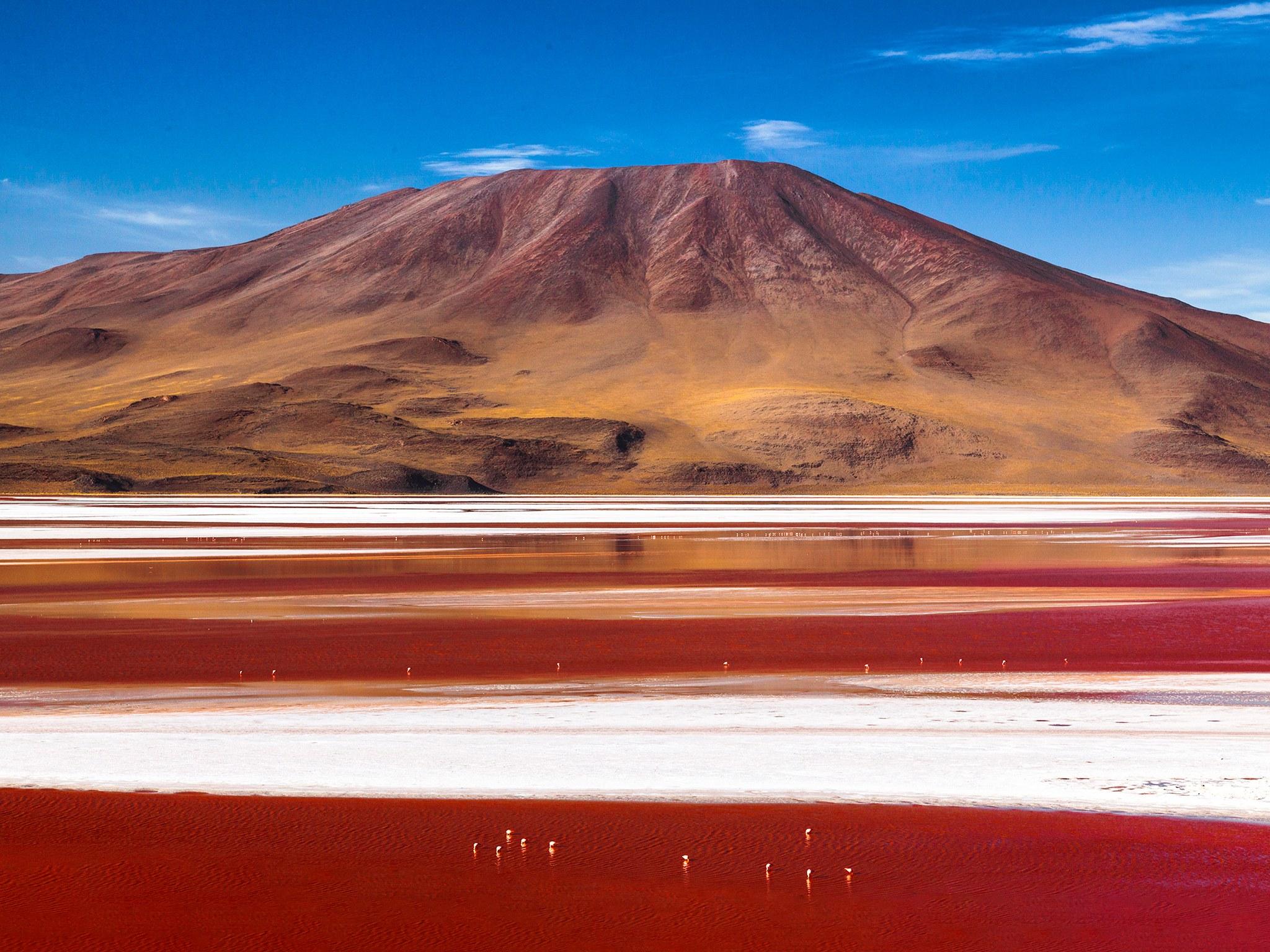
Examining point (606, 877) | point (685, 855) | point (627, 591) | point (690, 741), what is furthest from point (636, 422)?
point (606, 877)

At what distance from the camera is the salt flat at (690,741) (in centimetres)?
1139

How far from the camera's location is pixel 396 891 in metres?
8.88

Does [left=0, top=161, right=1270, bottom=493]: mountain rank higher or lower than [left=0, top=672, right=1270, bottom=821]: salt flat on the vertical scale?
higher

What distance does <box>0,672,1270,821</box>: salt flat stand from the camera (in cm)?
1139

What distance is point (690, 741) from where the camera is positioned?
43.3 feet

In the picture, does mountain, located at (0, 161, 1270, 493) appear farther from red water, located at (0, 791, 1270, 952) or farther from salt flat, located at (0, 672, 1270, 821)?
red water, located at (0, 791, 1270, 952)

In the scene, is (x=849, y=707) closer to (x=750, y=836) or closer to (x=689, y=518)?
(x=750, y=836)


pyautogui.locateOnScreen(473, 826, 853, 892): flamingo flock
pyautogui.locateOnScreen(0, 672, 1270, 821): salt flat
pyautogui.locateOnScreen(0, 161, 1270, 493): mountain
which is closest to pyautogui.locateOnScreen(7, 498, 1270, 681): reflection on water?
pyautogui.locateOnScreen(0, 672, 1270, 821): salt flat

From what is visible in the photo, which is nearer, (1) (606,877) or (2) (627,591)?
(1) (606,877)

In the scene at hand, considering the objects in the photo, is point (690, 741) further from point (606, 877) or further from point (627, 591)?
point (627, 591)

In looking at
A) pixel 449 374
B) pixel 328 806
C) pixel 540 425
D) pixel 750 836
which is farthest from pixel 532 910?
pixel 449 374

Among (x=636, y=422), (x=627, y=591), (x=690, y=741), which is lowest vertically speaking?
(x=690, y=741)

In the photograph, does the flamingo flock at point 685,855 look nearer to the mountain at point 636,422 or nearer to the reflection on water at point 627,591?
the reflection on water at point 627,591

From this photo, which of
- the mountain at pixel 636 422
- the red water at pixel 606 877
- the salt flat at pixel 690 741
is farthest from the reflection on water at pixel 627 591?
the mountain at pixel 636 422
